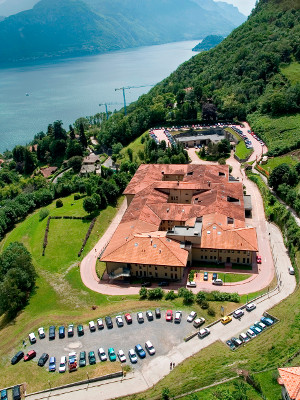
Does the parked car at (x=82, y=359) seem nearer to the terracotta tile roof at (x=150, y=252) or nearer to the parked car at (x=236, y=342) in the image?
the terracotta tile roof at (x=150, y=252)

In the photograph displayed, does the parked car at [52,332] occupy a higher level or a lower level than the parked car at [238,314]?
lower

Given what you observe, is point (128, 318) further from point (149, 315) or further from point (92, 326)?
point (92, 326)

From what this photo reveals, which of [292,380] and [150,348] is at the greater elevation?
[292,380]

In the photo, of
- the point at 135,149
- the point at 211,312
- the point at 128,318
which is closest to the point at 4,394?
the point at 128,318

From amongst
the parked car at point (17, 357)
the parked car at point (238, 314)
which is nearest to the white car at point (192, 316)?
the parked car at point (238, 314)

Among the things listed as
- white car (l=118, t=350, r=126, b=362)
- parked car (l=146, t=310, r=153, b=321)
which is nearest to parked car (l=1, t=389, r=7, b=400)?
white car (l=118, t=350, r=126, b=362)

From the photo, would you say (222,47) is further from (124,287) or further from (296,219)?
(124,287)
